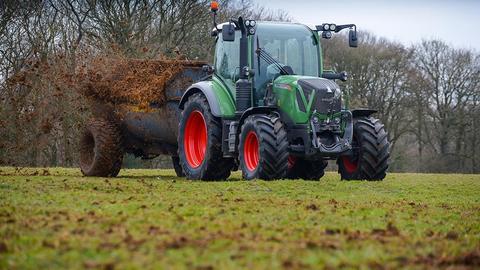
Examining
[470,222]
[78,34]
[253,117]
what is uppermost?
[78,34]

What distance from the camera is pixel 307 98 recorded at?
15.8 m

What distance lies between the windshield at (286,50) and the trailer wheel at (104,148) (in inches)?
157

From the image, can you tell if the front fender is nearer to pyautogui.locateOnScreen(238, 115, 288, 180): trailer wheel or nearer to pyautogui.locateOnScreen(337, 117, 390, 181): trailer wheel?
pyautogui.locateOnScreen(238, 115, 288, 180): trailer wheel

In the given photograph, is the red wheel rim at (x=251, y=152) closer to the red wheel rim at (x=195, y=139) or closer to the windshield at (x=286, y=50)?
the windshield at (x=286, y=50)

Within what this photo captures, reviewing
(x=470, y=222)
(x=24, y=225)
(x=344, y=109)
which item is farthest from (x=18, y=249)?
(x=344, y=109)

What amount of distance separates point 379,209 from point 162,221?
11.1ft

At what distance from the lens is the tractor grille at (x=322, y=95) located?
1583 cm

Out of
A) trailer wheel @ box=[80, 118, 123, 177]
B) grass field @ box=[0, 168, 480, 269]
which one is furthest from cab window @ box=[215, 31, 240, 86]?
grass field @ box=[0, 168, 480, 269]

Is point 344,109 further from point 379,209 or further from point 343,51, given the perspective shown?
Answer: point 343,51

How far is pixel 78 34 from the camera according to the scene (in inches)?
1410

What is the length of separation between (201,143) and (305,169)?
2173mm

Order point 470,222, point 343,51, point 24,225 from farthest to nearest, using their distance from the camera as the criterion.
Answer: point 343,51, point 470,222, point 24,225

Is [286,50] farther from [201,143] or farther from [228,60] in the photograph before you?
[201,143]

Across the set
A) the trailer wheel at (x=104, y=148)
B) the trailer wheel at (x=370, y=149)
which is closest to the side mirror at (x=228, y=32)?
the trailer wheel at (x=370, y=149)
